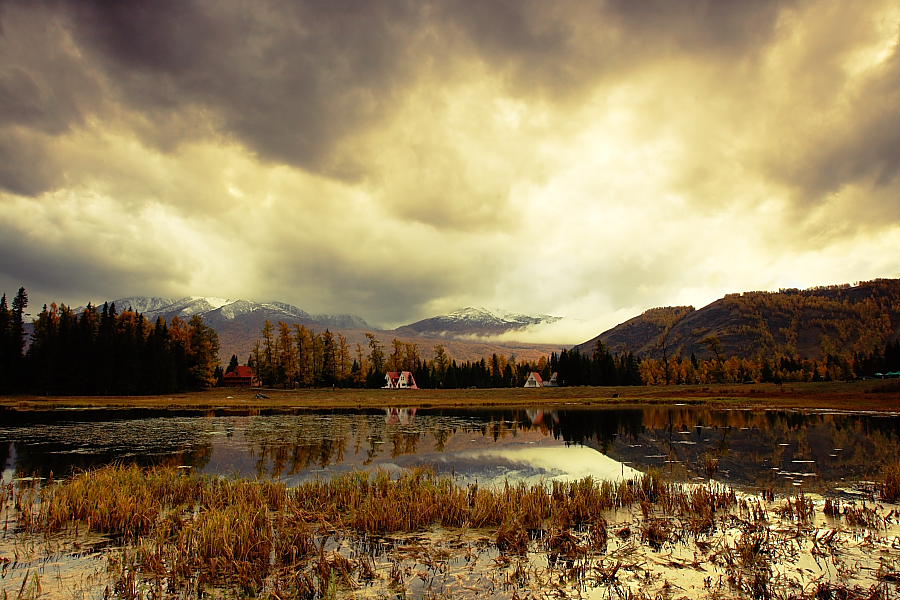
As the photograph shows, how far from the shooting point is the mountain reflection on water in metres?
22.4

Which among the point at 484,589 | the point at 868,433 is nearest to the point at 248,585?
the point at 484,589

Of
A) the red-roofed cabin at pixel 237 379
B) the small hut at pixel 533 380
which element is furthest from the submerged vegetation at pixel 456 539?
the red-roofed cabin at pixel 237 379

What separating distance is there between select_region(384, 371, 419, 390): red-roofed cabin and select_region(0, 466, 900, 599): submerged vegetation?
114 m

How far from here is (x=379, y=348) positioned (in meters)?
148

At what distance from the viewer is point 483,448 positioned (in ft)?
102

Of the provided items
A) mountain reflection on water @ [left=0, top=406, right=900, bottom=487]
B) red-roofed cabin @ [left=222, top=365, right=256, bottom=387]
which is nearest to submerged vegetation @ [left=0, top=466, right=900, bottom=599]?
mountain reflection on water @ [left=0, top=406, right=900, bottom=487]

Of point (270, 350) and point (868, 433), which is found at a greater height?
point (270, 350)

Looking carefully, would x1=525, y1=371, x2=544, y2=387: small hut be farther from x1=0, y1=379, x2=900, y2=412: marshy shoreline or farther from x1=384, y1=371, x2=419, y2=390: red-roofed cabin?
x1=0, y1=379, x2=900, y2=412: marshy shoreline

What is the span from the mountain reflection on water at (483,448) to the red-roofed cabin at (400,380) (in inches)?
3257

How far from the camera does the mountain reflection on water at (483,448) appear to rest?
73.6ft

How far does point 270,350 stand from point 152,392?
31.2 meters

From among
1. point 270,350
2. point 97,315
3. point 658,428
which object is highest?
point 97,315

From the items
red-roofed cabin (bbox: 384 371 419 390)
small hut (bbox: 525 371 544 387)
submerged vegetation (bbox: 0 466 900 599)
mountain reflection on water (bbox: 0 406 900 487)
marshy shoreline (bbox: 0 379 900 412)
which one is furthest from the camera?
small hut (bbox: 525 371 544 387)

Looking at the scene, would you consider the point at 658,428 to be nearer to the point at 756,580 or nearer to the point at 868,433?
the point at 868,433
